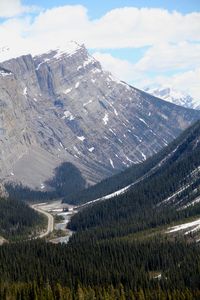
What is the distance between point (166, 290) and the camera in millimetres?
171125

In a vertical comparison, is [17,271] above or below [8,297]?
above

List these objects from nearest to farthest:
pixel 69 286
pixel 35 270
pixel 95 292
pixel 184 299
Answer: pixel 184 299 < pixel 95 292 < pixel 69 286 < pixel 35 270

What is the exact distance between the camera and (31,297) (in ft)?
509

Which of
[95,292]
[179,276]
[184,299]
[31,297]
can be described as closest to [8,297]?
[31,297]

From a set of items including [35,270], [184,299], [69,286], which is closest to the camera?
[184,299]

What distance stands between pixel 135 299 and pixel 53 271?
40.1m

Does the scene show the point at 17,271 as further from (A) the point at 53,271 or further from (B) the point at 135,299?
(B) the point at 135,299

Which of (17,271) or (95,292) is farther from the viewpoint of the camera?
(17,271)

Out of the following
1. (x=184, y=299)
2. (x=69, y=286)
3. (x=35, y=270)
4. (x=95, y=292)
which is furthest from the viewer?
(x=35, y=270)

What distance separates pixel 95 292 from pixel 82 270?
3337 centimetres

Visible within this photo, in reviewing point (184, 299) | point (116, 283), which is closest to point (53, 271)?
point (116, 283)

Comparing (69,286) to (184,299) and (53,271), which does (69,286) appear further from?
(184,299)

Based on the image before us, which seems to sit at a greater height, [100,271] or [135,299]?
[100,271]

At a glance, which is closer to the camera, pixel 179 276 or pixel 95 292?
pixel 95 292
